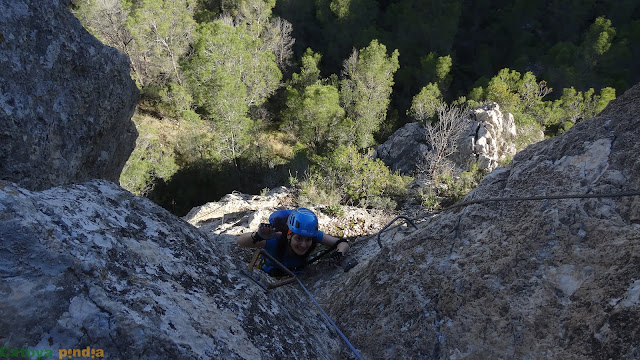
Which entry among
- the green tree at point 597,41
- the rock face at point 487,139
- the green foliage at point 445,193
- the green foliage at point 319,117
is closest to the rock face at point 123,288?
the green foliage at point 445,193

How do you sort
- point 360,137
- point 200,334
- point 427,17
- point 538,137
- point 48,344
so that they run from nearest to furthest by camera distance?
1. point 48,344
2. point 200,334
3. point 538,137
4. point 360,137
5. point 427,17

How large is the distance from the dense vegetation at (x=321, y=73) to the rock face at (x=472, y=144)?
4.29 ft

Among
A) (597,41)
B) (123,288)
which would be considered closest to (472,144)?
(597,41)

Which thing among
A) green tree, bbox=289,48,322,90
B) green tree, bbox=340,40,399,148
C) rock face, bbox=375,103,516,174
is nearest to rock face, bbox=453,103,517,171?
rock face, bbox=375,103,516,174

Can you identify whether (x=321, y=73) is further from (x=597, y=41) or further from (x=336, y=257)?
(x=336, y=257)

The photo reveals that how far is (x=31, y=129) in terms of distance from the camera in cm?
257

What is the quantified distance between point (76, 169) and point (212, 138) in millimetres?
15061

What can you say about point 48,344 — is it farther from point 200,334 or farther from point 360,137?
point 360,137

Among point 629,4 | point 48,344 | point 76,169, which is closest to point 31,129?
point 76,169

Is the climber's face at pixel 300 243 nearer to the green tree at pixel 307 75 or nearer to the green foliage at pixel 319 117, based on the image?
the green foliage at pixel 319 117

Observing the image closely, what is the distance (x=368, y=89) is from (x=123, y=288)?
21.5 m

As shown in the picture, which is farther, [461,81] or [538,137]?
[461,81]

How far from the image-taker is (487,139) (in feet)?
50.2

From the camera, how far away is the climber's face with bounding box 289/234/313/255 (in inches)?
147
